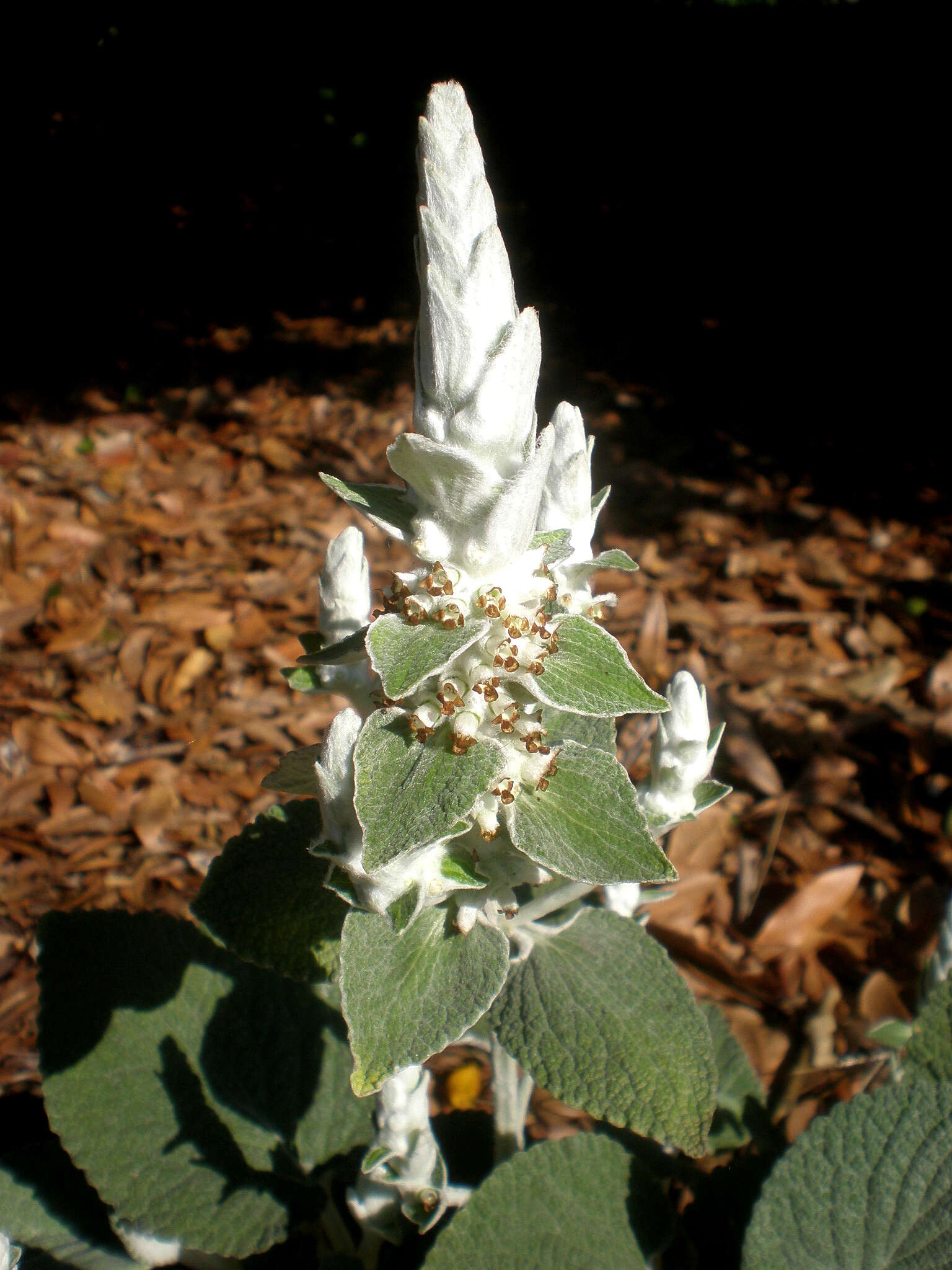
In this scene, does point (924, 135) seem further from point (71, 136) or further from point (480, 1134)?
point (480, 1134)

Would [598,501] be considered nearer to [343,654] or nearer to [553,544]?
[553,544]

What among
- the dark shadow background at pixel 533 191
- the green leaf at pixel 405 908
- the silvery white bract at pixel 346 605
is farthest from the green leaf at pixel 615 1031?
the dark shadow background at pixel 533 191

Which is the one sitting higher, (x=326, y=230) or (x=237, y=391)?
(x=326, y=230)

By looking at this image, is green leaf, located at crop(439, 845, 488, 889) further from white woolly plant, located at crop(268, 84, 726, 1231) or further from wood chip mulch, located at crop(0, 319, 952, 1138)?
wood chip mulch, located at crop(0, 319, 952, 1138)

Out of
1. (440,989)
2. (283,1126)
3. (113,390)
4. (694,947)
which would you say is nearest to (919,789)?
(694,947)

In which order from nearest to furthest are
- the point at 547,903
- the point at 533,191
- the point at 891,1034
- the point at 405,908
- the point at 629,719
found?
the point at 405,908
the point at 547,903
the point at 891,1034
the point at 629,719
the point at 533,191

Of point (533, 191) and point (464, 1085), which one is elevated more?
point (533, 191)

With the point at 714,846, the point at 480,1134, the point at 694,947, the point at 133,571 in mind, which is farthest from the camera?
the point at 133,571

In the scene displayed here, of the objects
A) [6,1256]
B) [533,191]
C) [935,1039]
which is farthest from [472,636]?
[533,191]
